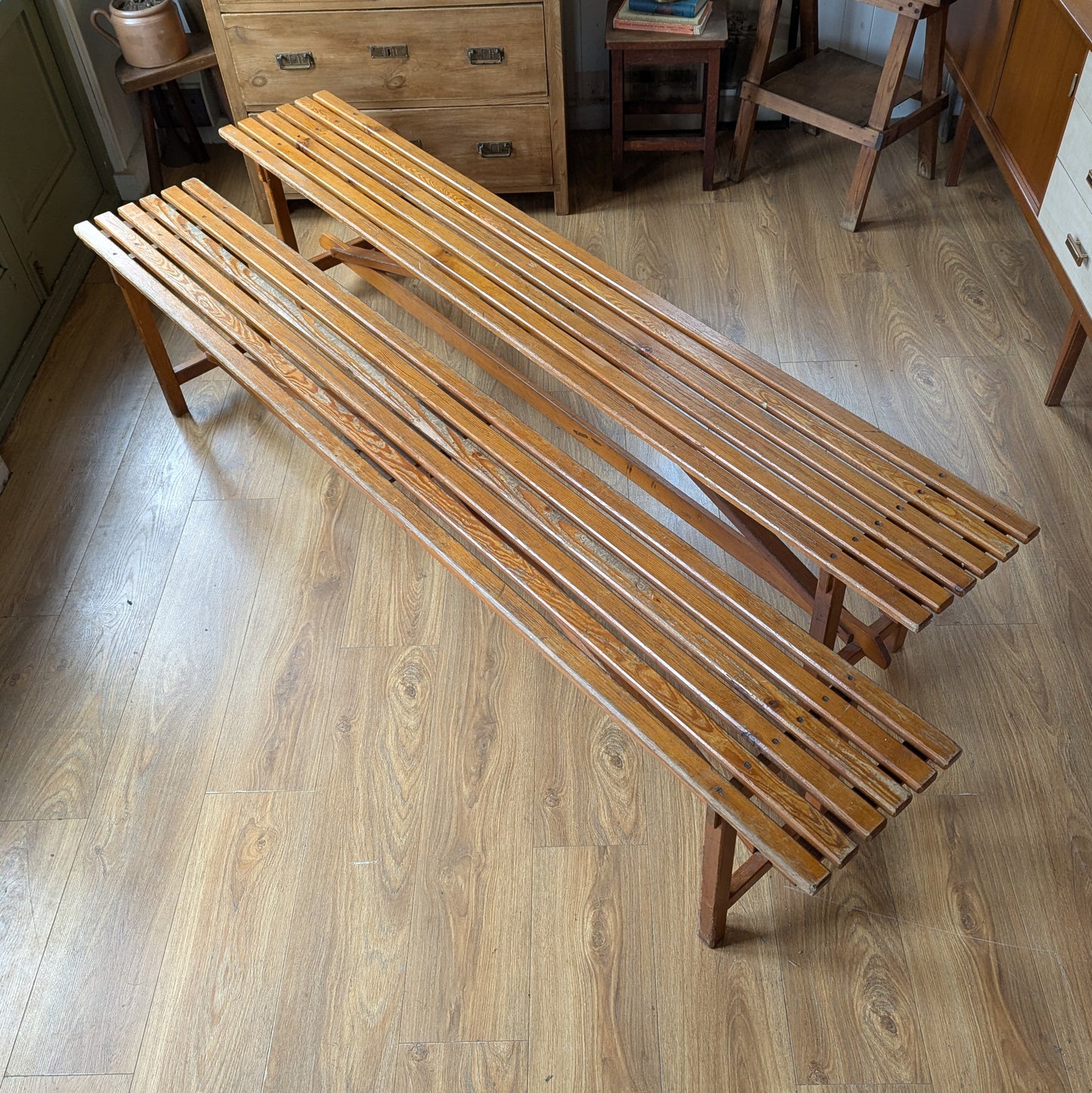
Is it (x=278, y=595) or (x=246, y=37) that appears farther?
(x=246, y=37)

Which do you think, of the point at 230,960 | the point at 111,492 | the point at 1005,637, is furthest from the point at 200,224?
the point at 1005,637

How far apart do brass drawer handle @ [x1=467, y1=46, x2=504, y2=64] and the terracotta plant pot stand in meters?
0.92

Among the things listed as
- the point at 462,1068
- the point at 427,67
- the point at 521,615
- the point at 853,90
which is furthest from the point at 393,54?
the point at 462,1068

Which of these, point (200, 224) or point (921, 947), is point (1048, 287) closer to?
point (921, 947)

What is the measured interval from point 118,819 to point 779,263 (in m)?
2.33

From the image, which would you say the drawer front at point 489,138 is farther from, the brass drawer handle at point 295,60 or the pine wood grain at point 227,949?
the pine wood grain at point 227,949

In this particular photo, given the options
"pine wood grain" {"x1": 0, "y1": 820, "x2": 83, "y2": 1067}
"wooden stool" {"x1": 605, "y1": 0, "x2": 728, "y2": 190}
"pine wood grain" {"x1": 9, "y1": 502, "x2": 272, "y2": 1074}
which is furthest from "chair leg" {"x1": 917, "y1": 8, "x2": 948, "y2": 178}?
"pine wood grain" {"x1": 0, "y1": 820, "x2": 83, "y2": 1067}

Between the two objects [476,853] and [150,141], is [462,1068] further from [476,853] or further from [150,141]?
[150,141]

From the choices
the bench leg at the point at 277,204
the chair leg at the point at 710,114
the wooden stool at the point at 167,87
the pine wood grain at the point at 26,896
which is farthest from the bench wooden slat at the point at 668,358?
the pine wood grain at the point at 26,896

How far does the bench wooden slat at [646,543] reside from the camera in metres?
1.50

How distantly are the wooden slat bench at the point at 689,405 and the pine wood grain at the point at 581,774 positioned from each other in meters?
0.42

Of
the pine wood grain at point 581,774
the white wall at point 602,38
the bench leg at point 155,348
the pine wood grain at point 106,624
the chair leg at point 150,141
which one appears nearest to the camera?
the pine wood grain at point 581,774

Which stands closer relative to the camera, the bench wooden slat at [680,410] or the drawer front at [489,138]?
the bench wooden slat at [680,410]

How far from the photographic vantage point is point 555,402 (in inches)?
92.7
